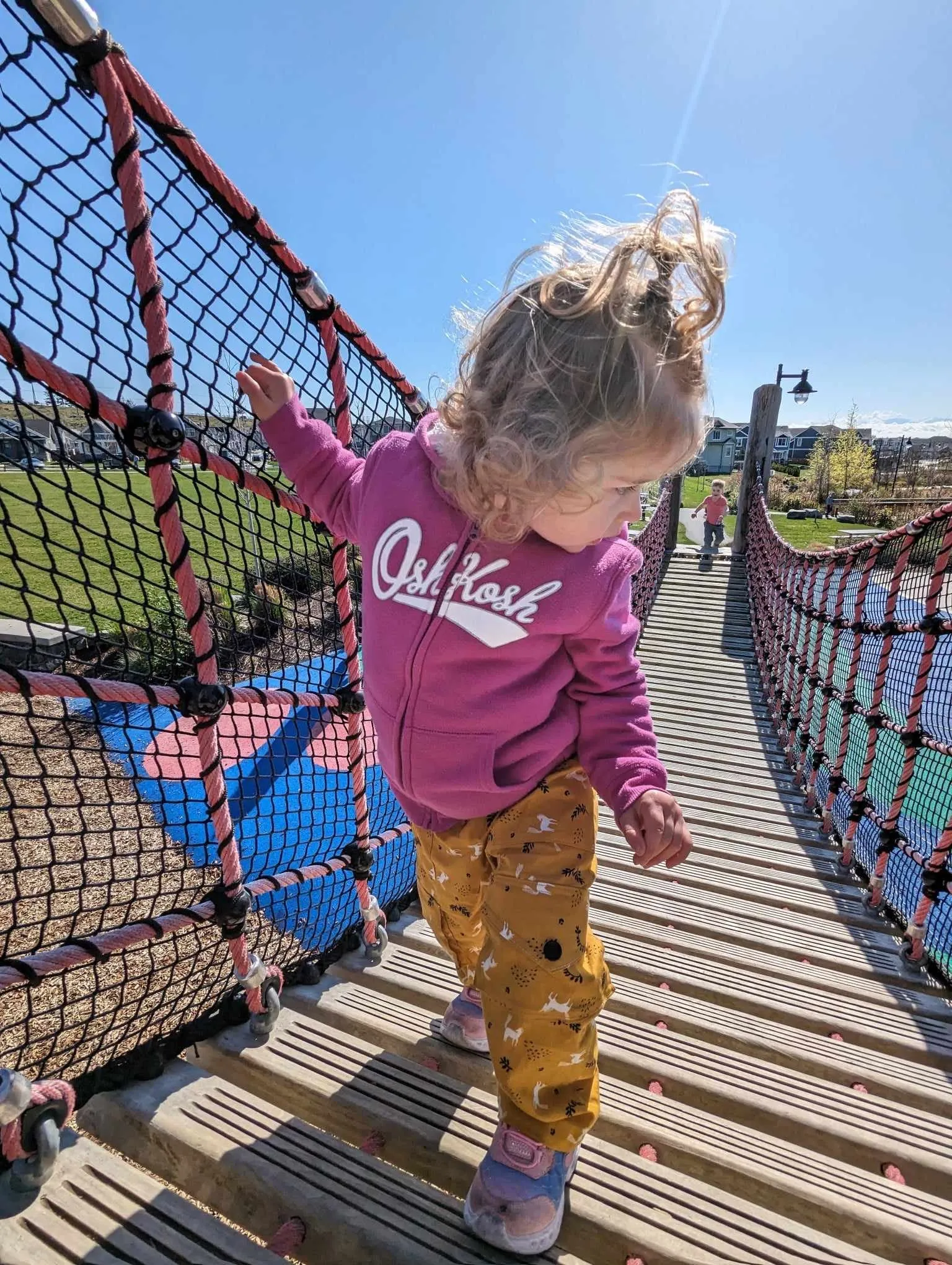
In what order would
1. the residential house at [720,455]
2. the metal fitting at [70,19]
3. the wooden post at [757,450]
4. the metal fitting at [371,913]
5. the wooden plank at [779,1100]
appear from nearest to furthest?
the metal fitting at [70,19], the wooden plank at [779,1100], the metal fitting at [371,913], the wooden post at [757,450], the residential house at [720,455]

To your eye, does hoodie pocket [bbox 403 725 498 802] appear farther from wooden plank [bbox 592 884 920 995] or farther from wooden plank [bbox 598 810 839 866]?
wooden plank [bbox 598 810 839 866]

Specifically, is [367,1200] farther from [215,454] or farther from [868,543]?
[868,543]

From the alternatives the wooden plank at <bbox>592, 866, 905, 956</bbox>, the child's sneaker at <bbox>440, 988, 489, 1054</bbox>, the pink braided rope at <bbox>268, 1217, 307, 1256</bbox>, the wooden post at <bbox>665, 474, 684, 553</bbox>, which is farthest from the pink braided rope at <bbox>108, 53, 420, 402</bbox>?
the wooden post at <bbox>665, 474, 684, 553</bbox>

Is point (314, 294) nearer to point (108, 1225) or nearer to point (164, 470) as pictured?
point (164, 470)

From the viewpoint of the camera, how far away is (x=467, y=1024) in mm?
1286

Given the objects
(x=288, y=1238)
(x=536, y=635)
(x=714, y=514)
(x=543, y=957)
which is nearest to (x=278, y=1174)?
(x=288, y=1238)

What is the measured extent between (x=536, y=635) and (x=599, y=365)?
1.20 ft

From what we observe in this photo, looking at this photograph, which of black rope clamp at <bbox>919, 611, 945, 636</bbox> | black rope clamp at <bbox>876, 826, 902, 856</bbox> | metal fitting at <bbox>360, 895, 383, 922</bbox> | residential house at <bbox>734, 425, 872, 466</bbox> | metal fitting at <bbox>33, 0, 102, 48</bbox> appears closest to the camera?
metal fitting at <bbox>33, 0, 102, 48</bbox>

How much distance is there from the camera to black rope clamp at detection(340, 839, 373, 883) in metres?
1.55

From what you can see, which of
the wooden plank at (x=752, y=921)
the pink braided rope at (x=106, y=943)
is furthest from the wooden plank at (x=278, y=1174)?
the wooden plank at (x=752, y=921)

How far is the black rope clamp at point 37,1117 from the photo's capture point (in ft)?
2.88

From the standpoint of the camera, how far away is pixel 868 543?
8.21 ft

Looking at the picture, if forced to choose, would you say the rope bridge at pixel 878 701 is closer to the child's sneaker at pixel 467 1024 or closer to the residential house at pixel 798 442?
the child's sneaker at pixel 467 1024

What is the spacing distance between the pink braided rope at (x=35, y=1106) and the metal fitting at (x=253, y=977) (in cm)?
30
